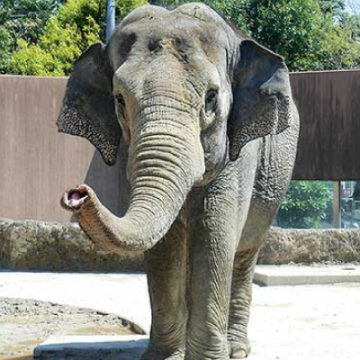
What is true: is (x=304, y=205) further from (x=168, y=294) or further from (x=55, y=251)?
(x=168, y=294)

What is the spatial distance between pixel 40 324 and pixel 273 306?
2350mm

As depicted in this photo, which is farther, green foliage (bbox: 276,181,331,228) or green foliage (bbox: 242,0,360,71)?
green foliage (bbox: 242,0,360,71)

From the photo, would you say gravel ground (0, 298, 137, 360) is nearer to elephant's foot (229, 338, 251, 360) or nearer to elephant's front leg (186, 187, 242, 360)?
elephant's foot (229, 338, 251, 360)

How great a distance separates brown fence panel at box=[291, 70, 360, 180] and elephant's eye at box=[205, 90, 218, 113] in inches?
423

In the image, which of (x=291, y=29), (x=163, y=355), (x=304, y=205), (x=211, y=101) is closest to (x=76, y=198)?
(x=211, y=101)

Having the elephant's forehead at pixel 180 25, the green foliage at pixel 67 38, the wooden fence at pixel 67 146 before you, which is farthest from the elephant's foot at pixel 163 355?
the green foliage at pixel 67 38

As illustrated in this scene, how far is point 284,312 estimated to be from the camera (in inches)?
383

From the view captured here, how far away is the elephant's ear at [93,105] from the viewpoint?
19.2 feet

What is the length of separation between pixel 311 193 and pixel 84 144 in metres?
3.74

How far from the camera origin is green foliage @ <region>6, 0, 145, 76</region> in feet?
102

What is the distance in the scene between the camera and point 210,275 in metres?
5.73

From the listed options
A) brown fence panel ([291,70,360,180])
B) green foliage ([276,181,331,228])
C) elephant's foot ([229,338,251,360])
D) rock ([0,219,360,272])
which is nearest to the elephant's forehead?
elephant's foot ([229,338,251,360])

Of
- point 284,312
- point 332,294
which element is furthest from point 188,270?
point 332,294

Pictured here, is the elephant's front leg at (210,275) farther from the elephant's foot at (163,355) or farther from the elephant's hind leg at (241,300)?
the elephant's hind leg at (241,300)
